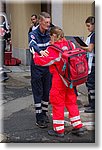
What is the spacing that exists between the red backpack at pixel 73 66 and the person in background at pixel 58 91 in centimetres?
7

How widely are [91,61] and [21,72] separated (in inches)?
173

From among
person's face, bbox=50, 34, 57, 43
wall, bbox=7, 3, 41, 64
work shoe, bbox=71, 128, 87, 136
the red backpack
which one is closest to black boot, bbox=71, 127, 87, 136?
work shoe, bbox=71, 128, 87, 136

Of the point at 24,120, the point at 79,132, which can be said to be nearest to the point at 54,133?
the point at 79,132

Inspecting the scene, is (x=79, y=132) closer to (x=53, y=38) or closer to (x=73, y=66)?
(x=73, y=66)

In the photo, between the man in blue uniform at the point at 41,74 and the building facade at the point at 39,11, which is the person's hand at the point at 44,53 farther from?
the building facade at the point at 39,11

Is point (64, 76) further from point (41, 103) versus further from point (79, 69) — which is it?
point (41, 103)

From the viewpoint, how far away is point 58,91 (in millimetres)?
4480

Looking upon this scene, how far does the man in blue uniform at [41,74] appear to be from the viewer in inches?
185

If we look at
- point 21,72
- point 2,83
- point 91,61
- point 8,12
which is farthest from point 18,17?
point 91,61

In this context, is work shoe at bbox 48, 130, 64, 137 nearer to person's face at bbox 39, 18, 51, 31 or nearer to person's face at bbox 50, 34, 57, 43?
person's face at bbox 50, 34, 57, 43


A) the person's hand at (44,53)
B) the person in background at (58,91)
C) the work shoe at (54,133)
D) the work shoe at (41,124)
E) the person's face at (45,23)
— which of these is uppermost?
the person's face at (45,23)

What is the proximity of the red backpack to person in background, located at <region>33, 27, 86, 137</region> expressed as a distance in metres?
0.07

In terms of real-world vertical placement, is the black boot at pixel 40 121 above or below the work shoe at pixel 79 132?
above

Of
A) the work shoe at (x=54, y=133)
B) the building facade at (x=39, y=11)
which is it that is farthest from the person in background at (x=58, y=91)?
the building facade at (x=39, y=11)
